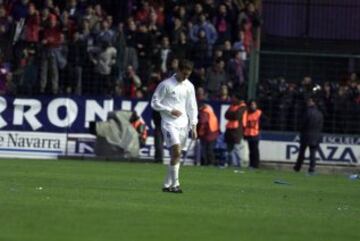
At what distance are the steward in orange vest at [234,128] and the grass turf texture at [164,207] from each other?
6.01 m

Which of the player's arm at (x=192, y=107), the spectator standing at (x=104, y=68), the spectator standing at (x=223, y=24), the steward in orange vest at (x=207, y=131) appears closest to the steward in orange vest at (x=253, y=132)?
the steward in orange vest at (x=207, y=131)

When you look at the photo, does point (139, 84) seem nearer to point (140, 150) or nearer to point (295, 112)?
point (140, 150)

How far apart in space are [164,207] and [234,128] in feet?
51.6

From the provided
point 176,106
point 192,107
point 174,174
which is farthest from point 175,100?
point 174,174

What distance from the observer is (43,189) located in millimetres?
19516

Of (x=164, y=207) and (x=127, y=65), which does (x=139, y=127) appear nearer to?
(x=127, y=65)

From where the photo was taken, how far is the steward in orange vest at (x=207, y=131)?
32.7 m

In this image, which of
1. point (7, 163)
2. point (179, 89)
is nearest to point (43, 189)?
point (179, 89)

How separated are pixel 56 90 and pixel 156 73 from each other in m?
2.76

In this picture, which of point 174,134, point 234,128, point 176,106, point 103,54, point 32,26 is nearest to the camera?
point 174,134

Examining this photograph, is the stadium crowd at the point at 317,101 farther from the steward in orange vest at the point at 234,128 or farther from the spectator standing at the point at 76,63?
the spectator standing at the point at 76,63

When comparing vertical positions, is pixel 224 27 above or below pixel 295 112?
above

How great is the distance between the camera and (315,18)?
128 ft

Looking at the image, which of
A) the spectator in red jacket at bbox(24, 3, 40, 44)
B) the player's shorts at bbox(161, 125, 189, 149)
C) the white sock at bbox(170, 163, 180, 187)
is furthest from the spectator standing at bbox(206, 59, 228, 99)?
the white sock at bbox(170, 163, 180, 187)
